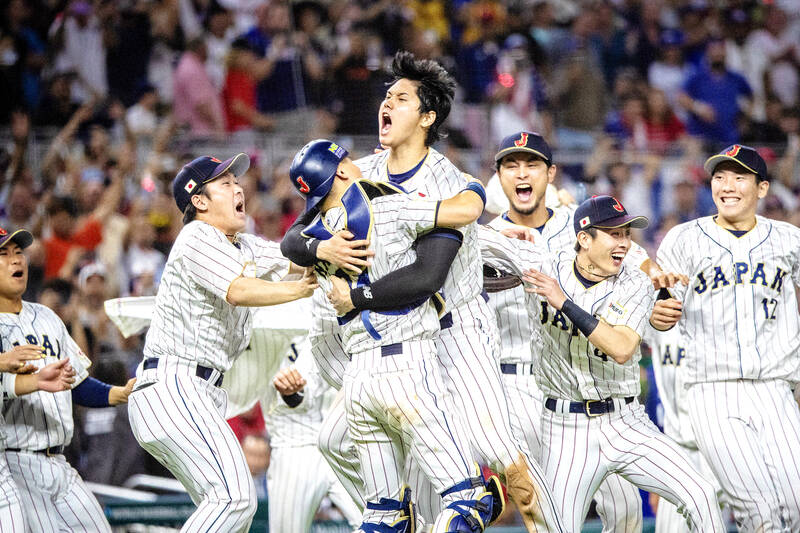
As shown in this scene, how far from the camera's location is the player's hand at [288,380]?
662 centimetres

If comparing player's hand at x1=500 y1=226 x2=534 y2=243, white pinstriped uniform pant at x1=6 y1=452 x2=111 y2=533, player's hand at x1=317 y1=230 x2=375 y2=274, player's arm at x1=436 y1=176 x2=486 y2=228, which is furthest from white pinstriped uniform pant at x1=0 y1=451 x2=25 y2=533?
player's hand at x1=500 y1=226 x2=534 y2=243

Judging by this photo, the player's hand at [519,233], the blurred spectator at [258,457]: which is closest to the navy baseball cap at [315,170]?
the player's hand at [519,233]

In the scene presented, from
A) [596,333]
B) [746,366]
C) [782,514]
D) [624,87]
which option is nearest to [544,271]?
[596,333]

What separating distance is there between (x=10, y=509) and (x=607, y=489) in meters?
3.22

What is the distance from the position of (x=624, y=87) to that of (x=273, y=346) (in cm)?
739

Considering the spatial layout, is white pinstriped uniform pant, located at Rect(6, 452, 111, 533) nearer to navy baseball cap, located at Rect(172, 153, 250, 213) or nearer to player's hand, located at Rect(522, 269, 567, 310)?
navy baseball cap, located at Rect(172, 153, 250, 213)

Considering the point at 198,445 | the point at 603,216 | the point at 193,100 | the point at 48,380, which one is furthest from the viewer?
A: the point at 193,100

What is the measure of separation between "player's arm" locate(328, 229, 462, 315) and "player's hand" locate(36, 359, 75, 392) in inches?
65.6

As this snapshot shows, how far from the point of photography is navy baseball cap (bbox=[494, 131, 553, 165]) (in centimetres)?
A: 641

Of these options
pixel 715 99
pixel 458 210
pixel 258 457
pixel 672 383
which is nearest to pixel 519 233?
pixel 458 210

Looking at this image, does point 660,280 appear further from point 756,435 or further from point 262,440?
point 262,440

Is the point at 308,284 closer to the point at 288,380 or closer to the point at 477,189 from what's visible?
the point at 477,189

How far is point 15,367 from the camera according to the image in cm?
552

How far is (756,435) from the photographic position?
587cm
